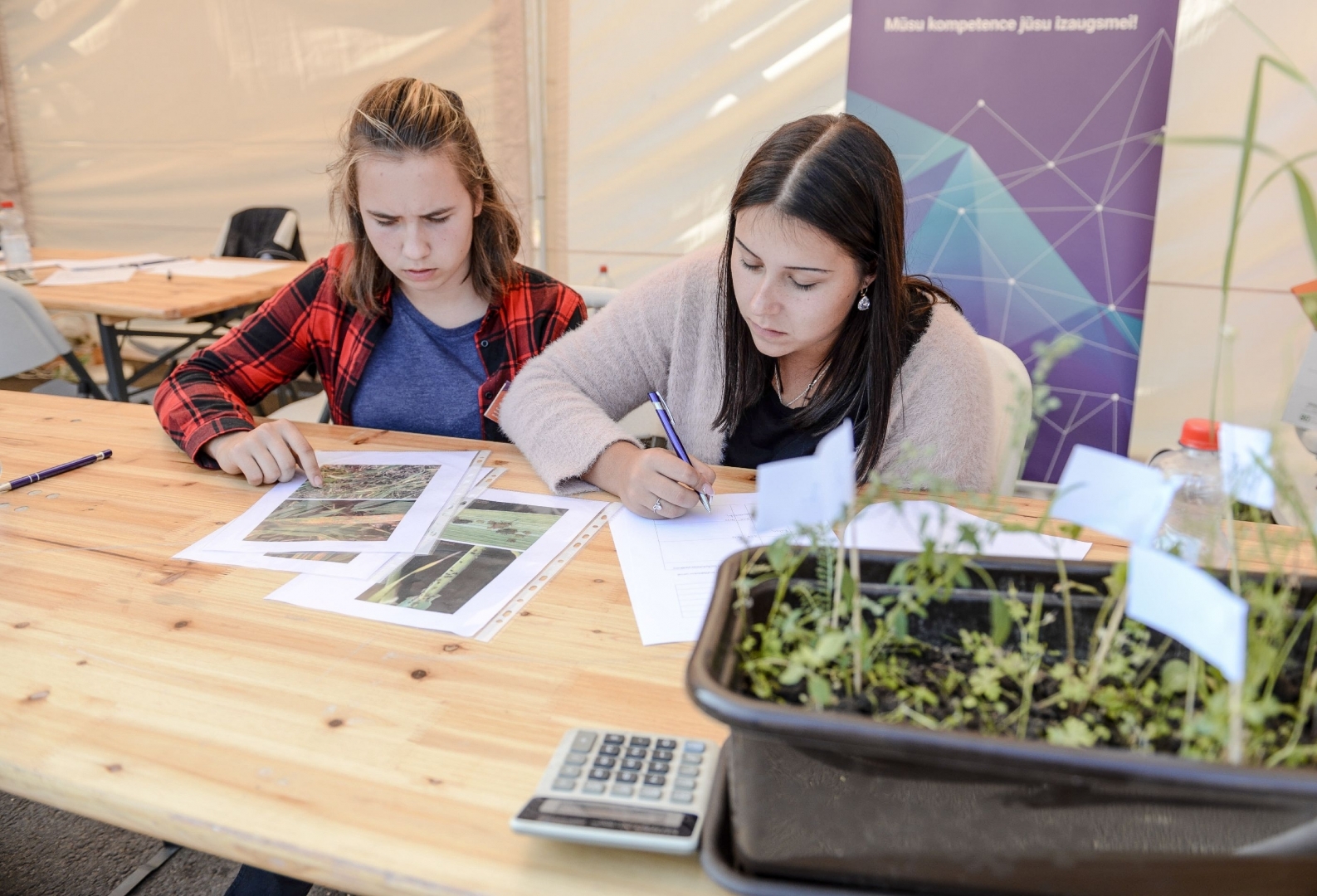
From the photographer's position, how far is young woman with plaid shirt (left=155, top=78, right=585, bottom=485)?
55.4 inches

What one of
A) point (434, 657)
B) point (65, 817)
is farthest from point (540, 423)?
point (65, 817)

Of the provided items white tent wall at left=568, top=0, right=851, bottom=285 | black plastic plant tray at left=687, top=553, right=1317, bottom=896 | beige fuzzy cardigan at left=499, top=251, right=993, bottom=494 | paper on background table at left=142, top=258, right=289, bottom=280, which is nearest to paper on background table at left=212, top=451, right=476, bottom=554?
beige fuzzy cardigan at left=499, top=251, right=993, bottom=494

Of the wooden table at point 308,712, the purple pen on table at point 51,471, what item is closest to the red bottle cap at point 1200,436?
the wooden table at point 308,712

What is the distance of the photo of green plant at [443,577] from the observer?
0.89 m

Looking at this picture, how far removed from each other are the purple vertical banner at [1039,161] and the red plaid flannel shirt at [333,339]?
5.26 ft

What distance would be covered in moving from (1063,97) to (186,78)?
12.0 ft

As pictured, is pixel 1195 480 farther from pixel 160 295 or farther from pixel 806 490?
pixel 160 295

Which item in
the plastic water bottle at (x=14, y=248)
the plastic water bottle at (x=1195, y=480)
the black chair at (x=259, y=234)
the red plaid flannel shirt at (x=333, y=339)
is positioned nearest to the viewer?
the plastic water bottle at (x=1195, y=480)

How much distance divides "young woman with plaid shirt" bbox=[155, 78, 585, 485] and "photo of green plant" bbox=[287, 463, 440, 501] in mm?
255

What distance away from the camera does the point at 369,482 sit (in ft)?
3.95

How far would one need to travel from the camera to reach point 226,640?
0.81m

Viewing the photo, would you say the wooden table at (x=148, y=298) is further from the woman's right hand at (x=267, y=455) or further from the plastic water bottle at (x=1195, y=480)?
the plastic water bottle at (x=1195, y=480)

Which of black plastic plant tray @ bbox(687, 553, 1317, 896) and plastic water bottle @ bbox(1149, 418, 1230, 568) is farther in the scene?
plastic water bottle @ bbox(1149, 418, 1230, 568)

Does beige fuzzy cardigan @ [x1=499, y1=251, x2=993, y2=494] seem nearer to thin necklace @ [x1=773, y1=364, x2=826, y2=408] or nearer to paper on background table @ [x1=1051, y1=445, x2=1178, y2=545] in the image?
thin necklace @ [x1=773, y1=364, x2=826, y2=408]
